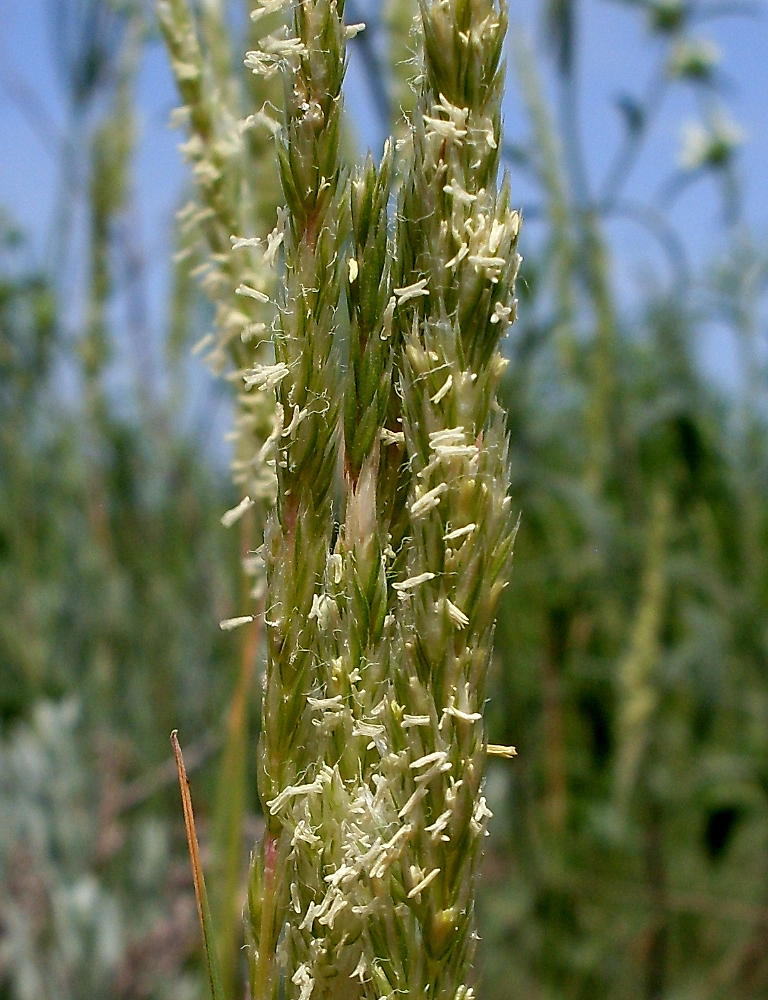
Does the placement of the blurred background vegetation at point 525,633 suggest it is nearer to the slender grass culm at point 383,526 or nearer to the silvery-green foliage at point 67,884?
the silvery-green foliage at point 67,884

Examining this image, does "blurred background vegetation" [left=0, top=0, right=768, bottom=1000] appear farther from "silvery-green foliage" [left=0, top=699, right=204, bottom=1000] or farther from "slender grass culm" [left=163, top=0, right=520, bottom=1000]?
"slender grass culm" [left=163, top=0, right=520, bottom=1000]

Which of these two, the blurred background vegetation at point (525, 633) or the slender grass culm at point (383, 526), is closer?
the slender grass culm at point (383, 526)

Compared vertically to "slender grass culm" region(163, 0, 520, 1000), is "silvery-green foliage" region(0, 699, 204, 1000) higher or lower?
lower

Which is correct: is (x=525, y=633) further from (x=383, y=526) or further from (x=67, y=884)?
(x=383, y=526)

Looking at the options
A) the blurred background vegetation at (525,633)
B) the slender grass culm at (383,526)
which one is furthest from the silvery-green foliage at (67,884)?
the slender grass culm at (383,526)

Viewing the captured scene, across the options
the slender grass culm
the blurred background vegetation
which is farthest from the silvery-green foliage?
the slender grass culm

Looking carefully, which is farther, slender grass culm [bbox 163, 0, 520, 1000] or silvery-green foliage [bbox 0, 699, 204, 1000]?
silvery-green foliage [bbox 0, 699, 204, 1000]

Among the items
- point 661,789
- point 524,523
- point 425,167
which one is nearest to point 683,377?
point 524,523

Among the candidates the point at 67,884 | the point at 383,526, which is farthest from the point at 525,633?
the point at 383,526
